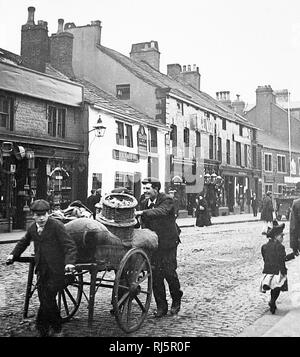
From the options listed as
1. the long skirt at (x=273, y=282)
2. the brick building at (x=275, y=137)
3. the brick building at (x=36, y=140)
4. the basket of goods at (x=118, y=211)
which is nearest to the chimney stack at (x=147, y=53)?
the brick building at (x=275, y=137)

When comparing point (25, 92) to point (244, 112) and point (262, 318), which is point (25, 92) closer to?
point (262, 318)

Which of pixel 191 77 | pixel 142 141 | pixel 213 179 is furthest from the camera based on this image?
pixel 191 77

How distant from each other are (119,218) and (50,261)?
0.91m

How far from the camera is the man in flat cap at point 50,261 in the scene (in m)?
4.41

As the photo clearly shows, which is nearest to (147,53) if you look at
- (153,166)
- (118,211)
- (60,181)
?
(153,166)

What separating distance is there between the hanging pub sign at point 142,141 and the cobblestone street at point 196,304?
41.6 feet

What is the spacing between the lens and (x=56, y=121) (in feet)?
59.9

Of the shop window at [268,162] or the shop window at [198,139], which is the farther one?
the shop window at [268,162]

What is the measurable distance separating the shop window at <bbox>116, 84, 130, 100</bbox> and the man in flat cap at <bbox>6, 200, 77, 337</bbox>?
74.3ft

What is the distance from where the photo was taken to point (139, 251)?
16.3 feet

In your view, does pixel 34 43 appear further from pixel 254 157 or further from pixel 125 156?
pixel 254 157

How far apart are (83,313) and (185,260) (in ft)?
16.2

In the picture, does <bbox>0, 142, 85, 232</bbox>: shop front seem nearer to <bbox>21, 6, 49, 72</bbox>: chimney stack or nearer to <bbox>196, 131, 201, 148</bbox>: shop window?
<bbox>21, 6, 49, 72</bbox>: chimney stack

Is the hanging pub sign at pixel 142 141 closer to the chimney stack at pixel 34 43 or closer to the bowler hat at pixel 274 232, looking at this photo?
the chimney stack at pixel 34 43
